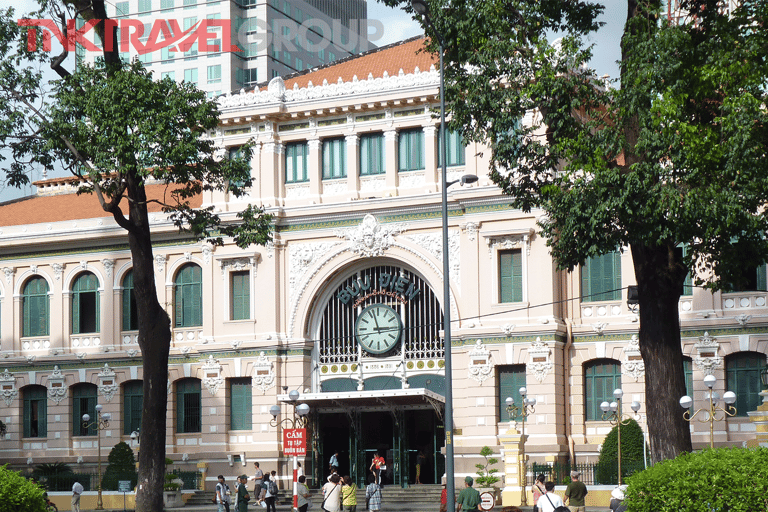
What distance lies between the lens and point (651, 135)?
23.4m

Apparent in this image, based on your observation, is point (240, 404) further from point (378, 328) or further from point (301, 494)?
point (301, 494)

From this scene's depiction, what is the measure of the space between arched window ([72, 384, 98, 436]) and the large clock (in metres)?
12.3

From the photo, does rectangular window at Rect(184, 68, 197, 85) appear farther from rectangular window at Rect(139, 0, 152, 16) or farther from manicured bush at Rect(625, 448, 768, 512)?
manicured bush at Rect(625, 448, 768, 512)

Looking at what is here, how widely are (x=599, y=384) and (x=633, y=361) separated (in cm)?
171

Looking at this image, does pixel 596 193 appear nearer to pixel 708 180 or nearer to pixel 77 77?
pixel 708 180

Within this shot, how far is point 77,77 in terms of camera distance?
3078cm

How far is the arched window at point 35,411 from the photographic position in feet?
165

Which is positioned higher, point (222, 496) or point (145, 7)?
point (145, 7)

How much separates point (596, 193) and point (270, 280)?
23.7m

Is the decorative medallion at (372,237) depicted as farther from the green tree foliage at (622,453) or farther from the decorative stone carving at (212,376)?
the green tree foliage at (622,453)

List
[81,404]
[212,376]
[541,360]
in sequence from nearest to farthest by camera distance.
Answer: [541,360], [212,376], [81,404]

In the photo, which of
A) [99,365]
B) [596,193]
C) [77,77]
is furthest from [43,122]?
[99,365]

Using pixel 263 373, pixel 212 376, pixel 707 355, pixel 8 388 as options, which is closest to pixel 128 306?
pixel 212 376

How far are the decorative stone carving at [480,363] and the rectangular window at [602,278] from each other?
3.98 m
